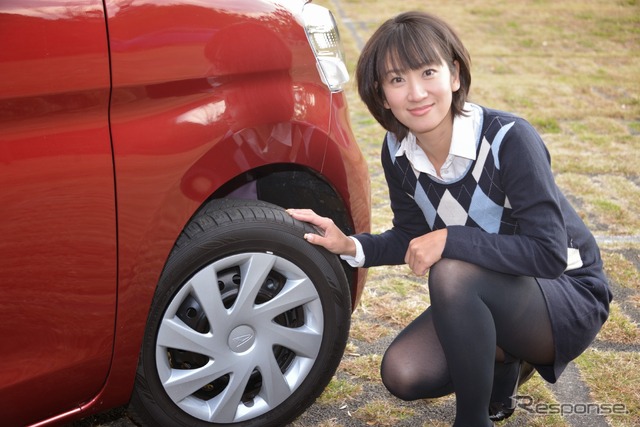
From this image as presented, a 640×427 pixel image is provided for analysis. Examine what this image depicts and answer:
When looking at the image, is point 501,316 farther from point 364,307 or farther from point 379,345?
point 364,307

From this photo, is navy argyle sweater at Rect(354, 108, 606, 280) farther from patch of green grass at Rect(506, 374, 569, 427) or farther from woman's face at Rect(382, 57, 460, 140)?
patch of green grass at Rect(506, 374, 569, 427)

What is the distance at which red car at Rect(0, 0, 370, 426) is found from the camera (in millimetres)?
1620

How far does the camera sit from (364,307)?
3.07 metres

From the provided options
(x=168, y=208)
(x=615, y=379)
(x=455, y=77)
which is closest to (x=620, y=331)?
(x=615, y=379)

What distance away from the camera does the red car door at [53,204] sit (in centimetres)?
157

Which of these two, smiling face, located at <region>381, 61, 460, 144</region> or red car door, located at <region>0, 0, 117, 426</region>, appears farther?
smiling face, located at <region>381, 61, 460, 144</region>

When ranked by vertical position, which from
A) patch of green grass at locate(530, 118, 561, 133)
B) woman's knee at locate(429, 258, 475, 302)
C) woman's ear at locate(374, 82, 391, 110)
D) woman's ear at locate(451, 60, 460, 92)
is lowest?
patch of green grass at locate(530, 118, 561, 133)

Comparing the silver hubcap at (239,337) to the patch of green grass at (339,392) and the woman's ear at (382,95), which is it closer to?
the patch of green grass at (339,392)

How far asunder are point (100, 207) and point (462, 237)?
90 centimetres

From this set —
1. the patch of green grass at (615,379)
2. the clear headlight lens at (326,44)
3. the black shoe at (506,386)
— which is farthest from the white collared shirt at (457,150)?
the patch of green grass at (615,379)

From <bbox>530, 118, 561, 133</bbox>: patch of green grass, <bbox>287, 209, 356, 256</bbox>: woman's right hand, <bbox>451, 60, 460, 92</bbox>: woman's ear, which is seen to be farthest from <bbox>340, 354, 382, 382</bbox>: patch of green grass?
<bbox>530, 118, 561, 133</bbox>: patch of green grass

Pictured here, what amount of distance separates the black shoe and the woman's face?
0.73 metres

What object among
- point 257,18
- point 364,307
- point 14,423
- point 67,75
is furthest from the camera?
point 364,307

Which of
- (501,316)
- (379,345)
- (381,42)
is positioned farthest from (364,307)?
(381,42)
